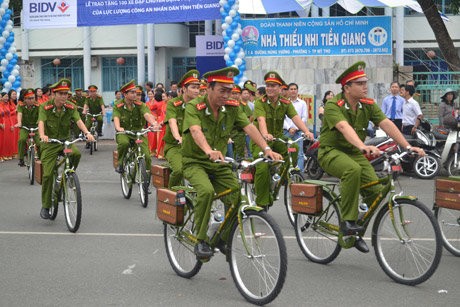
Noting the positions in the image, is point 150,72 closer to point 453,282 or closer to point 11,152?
point 11,152

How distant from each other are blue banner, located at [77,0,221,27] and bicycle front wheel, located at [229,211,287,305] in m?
18.3

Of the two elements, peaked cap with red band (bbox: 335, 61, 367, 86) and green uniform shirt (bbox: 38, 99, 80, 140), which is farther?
green uniform shirt (bbox: 38, 99, 80, 140)

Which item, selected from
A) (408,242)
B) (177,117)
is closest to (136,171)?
(177,117)

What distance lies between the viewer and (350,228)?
8000 mm

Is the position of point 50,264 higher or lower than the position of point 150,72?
lower

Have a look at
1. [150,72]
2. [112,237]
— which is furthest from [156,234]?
[150,72]

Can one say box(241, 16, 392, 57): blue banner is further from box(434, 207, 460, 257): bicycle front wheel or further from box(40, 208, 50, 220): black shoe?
box(434, 207, 460, 257): bicycle front wheel

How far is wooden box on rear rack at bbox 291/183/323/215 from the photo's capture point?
832cm

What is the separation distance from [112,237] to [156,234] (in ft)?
1.74

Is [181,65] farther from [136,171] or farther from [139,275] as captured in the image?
[139,275]

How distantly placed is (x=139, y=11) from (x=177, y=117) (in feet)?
50.4

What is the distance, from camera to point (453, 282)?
7.66 m

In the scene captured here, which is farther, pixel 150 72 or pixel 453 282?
pixel 150 72

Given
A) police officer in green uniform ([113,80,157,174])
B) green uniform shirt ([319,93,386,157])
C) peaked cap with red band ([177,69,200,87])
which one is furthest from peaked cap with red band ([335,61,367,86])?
police officer in green uniform ([113,80,157,174])
